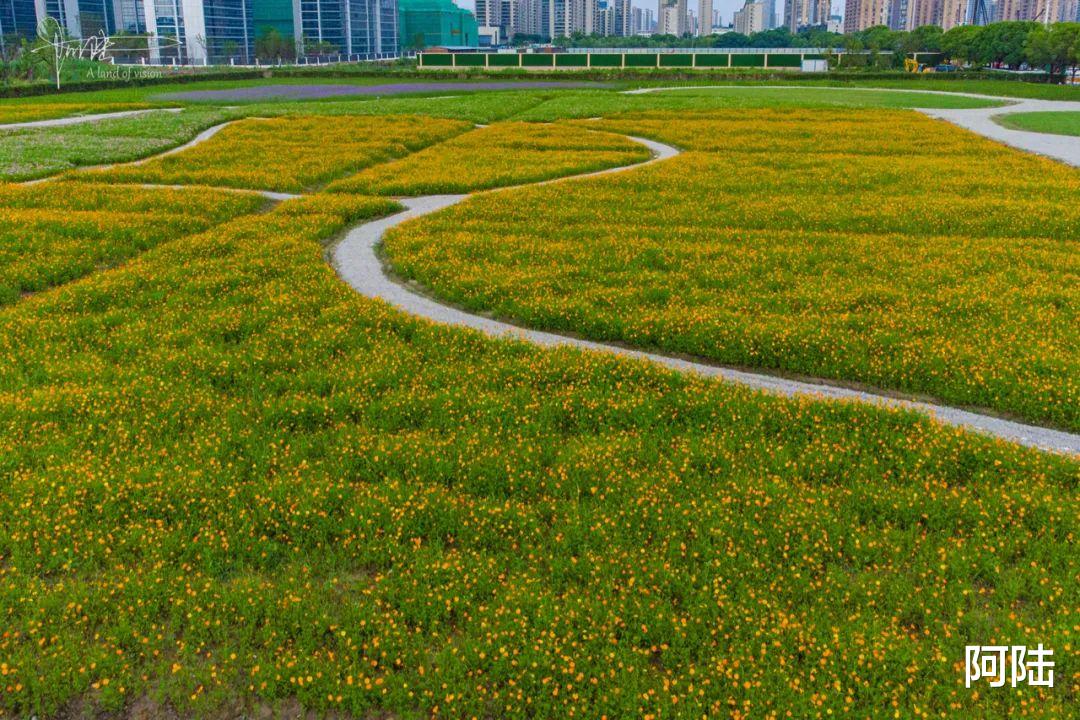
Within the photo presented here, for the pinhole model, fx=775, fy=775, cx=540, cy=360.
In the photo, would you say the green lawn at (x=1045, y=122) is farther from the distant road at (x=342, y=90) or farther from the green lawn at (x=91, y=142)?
the green lawn at (x=91, y=142)

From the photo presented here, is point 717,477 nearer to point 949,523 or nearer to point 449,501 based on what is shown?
point 949,523

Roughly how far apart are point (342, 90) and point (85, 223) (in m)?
66.3

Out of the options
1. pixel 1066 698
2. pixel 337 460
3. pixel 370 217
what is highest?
pixel 370 217

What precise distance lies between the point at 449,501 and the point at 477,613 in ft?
5.50

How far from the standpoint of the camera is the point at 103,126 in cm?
4344

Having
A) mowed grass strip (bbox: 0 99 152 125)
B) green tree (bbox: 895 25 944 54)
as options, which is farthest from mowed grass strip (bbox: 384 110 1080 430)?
green tree (bbox: 895 25 944 54)

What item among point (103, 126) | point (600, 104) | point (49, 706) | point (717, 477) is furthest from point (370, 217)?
point (600, 104)

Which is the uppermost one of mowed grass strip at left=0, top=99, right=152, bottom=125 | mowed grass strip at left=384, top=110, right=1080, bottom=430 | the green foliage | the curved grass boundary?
the green foliage

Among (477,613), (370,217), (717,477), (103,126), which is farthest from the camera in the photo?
(103,126)

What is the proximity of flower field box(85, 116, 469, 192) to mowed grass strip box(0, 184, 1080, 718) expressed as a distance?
18.1 meters

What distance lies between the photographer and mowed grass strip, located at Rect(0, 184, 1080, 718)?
612 centimetres

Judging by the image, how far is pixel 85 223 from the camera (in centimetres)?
2014

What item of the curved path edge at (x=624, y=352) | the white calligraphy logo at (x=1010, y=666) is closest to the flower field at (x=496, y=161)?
the curved path edge at (x=624, y=352)

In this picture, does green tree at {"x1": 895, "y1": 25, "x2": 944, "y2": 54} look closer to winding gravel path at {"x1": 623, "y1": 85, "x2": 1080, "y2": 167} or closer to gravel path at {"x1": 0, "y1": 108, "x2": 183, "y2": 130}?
winding gravel path at {"x1": 623, "y1": 85, "x2": 1080, "y2": 167}
